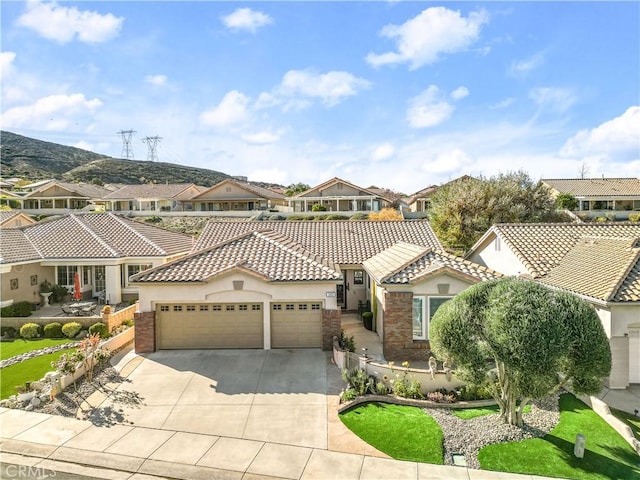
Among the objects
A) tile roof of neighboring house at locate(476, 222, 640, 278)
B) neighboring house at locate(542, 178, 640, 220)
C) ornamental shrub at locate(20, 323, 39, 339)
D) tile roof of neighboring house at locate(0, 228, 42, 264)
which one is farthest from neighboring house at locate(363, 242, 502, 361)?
neighboring house at locate(542, 178, 640, 220)

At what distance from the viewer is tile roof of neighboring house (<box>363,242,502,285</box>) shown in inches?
659

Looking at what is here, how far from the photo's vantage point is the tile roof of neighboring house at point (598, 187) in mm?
60375

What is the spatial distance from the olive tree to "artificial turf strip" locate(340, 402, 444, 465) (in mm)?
2020

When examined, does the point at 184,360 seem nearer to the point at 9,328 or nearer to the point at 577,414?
the point at 9,328

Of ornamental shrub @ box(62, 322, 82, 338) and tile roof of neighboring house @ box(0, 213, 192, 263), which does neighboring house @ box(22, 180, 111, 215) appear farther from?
ornamental shrub @ box(62, 322, 82, 338)

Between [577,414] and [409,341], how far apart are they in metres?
6.21

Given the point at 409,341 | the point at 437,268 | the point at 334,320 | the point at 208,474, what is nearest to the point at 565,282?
the point at 437,268

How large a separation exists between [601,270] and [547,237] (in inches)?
222

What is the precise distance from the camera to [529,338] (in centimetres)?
970

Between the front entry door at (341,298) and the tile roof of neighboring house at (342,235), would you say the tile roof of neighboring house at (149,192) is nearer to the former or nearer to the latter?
the tile roof of neighboring house at (342,235)

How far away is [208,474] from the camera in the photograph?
9.33m

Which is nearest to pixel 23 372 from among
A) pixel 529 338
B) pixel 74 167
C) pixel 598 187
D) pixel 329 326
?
pixel 329 326

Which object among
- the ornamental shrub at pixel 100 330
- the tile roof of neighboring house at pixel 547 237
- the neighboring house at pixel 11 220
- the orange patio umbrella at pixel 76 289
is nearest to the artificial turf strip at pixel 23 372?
the ornamental shrub at pixel 100 330

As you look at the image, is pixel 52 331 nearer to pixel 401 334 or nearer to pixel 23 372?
pixel 23 372
